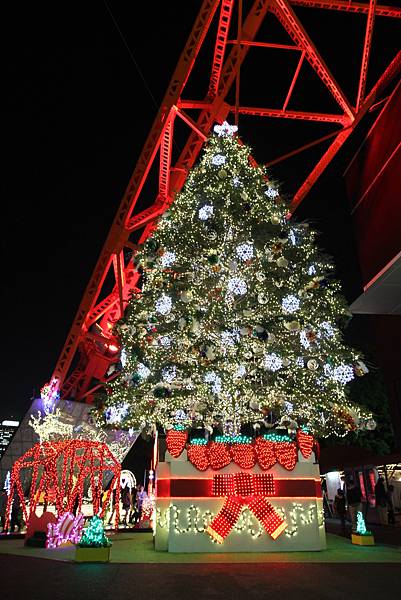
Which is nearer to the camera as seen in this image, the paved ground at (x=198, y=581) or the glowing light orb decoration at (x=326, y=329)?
the paved ground at (x=198, y=581)

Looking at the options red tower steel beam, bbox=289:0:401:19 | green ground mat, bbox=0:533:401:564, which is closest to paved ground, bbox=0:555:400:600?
green ground mat, bbox=0:533:401:564

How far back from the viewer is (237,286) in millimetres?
10156

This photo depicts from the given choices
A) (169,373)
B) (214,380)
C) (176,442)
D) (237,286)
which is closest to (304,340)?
(237,286)

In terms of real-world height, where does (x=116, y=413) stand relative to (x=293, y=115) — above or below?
below

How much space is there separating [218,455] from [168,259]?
4368 mm

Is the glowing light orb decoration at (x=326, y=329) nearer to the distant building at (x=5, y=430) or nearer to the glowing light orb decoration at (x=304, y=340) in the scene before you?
the glowing light orb decoration at (x=304, y=340)

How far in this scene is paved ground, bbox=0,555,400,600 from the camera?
450cm

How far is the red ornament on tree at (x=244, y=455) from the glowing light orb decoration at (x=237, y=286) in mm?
3058

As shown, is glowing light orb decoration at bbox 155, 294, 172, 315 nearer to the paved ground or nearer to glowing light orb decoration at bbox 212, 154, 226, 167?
glowing light orb decoration at bbox 212, 154, 226, 167

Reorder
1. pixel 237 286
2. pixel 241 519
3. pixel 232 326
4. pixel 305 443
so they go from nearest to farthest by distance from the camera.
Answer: pixel 241 519, pixel 305 443, pixel 237 286, pixel 232 326

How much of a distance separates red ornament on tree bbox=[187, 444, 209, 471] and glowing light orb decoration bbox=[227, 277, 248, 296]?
10.4 ft

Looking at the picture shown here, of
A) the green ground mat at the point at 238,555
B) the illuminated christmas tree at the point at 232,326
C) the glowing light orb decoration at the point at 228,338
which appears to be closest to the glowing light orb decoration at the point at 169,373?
the illuminated christmas tree at the point at 232,326

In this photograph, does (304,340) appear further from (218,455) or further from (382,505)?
(382,505)

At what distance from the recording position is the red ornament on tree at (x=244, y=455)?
349 inches
